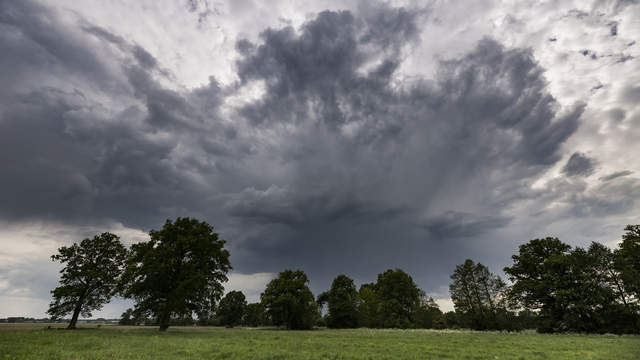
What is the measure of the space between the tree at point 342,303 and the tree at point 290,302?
1010 centimetres

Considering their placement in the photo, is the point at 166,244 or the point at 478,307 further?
the point at 478,307

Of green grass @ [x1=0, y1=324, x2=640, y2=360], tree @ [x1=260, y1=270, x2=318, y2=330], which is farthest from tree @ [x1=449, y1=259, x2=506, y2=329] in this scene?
green grass @ [x1=0, y1=324, x2=640, y2=360]

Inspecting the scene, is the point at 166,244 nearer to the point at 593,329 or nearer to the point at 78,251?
the point at 78,251

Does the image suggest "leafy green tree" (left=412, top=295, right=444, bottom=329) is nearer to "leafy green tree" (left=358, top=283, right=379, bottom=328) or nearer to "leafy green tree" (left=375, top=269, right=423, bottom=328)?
"leafy green tree" (left=375, top=269, right=423, bottom=328)

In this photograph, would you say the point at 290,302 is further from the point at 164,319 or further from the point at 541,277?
the point at 541,277

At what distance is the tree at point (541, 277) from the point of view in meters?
49.5

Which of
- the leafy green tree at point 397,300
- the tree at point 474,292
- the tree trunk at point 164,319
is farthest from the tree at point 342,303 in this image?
the tree trunk at point 164,319

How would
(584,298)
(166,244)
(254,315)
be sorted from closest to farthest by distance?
(166,244)
(584,298)
(254,315)

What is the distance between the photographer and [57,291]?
49031 mm

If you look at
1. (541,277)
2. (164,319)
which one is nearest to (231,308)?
(164,319)

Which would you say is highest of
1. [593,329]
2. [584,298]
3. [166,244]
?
[166,244]

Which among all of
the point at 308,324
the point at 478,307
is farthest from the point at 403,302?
the point at 308,324

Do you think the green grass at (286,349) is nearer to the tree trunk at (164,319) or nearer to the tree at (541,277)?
the tree trunk at (164,319)

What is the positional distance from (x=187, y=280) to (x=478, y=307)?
7188 cm
